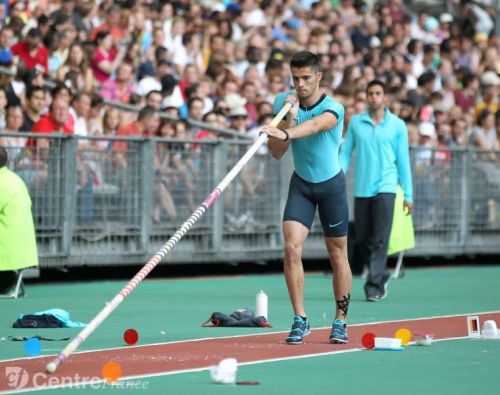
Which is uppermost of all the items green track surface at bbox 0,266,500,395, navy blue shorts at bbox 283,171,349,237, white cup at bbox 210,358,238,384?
navy blue shorts at bbox 283,171,349,237

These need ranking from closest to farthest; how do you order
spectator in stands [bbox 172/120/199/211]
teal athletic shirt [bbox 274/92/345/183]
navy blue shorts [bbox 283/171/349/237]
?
teal athletic shirt [bbox 274/92/345/183] < navy blue shorts [bbox 283/171/349/237] < spectator in stands [bbox 172/120/199/211]

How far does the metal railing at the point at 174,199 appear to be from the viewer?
58.2 ft

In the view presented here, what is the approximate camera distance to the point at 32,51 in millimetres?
20328

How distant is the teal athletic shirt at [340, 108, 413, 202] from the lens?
52.0 ft

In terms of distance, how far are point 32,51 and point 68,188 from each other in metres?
3.31

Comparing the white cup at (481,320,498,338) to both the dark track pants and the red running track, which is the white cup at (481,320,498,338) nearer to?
the red running track

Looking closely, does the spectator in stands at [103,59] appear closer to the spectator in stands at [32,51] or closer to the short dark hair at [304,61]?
the spectator in stands at [32,51]

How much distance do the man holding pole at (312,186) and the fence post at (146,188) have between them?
7233mm

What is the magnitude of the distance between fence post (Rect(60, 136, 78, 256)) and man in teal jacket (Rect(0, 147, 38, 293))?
5.65 ft

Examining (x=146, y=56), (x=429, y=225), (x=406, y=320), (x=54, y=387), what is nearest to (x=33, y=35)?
(x=146, y=56)

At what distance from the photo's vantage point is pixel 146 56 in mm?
22594

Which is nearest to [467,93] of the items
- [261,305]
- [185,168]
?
[185,168]

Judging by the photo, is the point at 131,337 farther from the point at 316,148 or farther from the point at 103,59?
the point at 103,59

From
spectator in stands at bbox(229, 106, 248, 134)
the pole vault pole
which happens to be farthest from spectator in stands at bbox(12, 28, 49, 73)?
the pole vault pole
